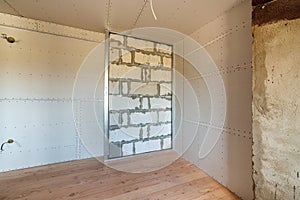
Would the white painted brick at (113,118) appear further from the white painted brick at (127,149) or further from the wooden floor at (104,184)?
the wooden floor at (104,184)

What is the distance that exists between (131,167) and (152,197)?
31.9 inches

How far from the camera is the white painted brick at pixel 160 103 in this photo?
10.6ft

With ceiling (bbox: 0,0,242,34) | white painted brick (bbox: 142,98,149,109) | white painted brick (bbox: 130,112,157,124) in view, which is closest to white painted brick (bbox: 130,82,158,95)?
white painted brick (bbox: 142,98,149,109)

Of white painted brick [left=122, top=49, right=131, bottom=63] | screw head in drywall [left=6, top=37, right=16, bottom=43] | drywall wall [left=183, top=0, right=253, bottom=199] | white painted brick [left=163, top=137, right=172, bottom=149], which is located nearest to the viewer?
drywall wall [left=183, top=0, right=253, bottom=199]

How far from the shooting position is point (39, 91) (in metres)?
2.48

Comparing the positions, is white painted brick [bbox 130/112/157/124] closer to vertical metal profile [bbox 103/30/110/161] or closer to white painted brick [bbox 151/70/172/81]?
vertical metal profile [bbox 103/30/110/161]

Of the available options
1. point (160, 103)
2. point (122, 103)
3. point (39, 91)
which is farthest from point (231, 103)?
point (39, 91)

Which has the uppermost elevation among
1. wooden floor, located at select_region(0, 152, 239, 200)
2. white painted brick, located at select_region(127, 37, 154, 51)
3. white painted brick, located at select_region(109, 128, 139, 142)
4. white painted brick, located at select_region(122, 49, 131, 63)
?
white painted brick, located at select_region(127, 37, 154, 51)

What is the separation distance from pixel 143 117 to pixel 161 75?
876 mm

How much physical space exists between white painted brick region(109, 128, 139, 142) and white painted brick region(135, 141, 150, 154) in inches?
5.5

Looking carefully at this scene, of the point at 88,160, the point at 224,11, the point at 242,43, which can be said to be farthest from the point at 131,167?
the point at 224,11

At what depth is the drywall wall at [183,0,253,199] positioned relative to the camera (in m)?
1.65

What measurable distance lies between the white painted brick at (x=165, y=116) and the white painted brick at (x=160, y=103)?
0.41 ft

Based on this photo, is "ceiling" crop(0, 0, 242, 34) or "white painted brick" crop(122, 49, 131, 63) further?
"white painted brick" crop(122, 49, 131, 63)
